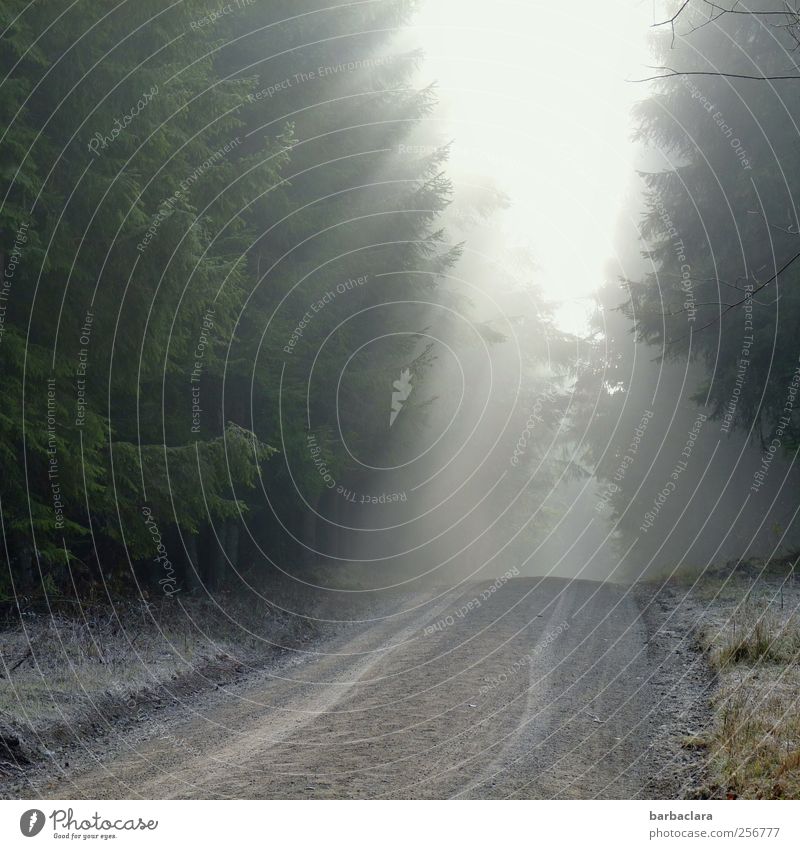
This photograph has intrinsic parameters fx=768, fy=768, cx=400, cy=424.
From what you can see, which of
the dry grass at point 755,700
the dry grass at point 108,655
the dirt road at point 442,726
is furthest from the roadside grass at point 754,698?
the dry grass at point 108,655

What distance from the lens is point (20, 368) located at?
8.47 metres

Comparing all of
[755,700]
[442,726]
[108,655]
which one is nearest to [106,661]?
[108,655]

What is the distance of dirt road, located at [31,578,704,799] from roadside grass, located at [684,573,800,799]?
32 centimetres

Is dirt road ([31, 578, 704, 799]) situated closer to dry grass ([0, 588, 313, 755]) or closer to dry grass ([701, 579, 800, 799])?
dry grass ([701, 579, 800, 799])

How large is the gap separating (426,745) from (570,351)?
23.9 meters

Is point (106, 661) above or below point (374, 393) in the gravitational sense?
below

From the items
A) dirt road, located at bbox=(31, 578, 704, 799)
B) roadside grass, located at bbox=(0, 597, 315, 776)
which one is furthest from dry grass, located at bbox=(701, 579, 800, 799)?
roadside grass, located at bbox=(0, 597, 315, 776)

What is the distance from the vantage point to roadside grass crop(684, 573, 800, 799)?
526 centimetres

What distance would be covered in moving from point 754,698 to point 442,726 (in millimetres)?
2961

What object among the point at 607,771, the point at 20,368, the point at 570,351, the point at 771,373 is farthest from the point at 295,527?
the point at 570,351

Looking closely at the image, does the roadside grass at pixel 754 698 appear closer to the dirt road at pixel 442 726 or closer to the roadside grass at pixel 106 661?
the dirt road at pixel 442 726

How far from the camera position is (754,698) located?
7.26 meters

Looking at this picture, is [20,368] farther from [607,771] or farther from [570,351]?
[570,351]

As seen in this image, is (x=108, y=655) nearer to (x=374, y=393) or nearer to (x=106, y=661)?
(x=106, y=661)
